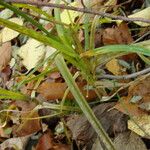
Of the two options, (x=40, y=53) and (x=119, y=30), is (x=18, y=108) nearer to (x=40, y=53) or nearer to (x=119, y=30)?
(x=40, y=53)

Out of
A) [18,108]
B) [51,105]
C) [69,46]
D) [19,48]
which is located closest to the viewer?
[69,46]

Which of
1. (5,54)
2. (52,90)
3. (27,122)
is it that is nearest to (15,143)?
(27,122)

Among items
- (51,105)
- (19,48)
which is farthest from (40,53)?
(51,105)

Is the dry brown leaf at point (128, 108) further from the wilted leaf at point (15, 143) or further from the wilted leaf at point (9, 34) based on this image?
the wilted leaf at point (9, 34)

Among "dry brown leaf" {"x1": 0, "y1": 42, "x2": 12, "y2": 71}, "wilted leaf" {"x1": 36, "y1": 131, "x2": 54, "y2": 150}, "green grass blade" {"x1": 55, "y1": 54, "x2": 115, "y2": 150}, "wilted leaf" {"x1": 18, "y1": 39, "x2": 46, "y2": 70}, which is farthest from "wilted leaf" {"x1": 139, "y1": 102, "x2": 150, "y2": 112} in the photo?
"dry brown leaf" {"x1": 0, "y1": 42, "x2": 12, "y2": 71}

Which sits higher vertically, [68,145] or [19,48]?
[19,48]

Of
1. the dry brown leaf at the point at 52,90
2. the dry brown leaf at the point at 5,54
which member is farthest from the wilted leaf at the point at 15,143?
the dry brown leaf at the point at 5,54
